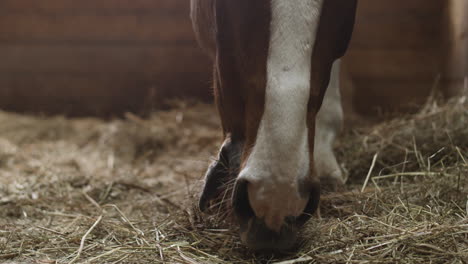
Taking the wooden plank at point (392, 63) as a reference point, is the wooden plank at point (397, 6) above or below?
above

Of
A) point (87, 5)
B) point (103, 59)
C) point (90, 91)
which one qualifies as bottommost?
point (90, 91)

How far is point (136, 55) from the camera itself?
436 cm

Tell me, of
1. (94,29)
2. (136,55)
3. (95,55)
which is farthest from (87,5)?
(136,55)

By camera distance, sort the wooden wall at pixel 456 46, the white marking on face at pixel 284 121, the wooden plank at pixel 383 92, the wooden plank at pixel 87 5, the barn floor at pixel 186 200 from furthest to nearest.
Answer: the wooden plank at pixel 87 5, the wooden plank at pixel 383 92, the wooden wall at pixel 456 46, the barn floor at pixel 186 200, the white marking on face at pixel 284 121

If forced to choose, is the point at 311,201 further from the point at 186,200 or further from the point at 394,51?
the point at 394,51

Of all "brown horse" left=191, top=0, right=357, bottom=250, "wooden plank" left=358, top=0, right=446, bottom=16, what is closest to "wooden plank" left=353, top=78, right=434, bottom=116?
"wooden plank" left=358, top=0, right=446, bottom=16

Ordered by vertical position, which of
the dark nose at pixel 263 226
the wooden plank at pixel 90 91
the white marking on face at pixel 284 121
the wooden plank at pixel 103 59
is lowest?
the wooden plank at pixel 90 91

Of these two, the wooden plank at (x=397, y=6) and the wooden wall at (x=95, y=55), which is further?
the wooden wall at (x=95, y=55)

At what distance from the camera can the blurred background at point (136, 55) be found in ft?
13.2

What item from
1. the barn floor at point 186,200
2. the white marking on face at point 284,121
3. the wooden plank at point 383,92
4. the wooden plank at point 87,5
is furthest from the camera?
the wooden plank at point 87,5

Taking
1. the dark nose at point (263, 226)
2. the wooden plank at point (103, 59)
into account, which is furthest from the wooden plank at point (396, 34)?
the dark nose at point (263, 226)

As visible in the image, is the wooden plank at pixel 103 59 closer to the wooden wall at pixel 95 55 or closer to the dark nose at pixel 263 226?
the wooden wall at pixel 95 55

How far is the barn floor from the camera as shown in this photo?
1.23 meters

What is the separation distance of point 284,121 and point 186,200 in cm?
68
